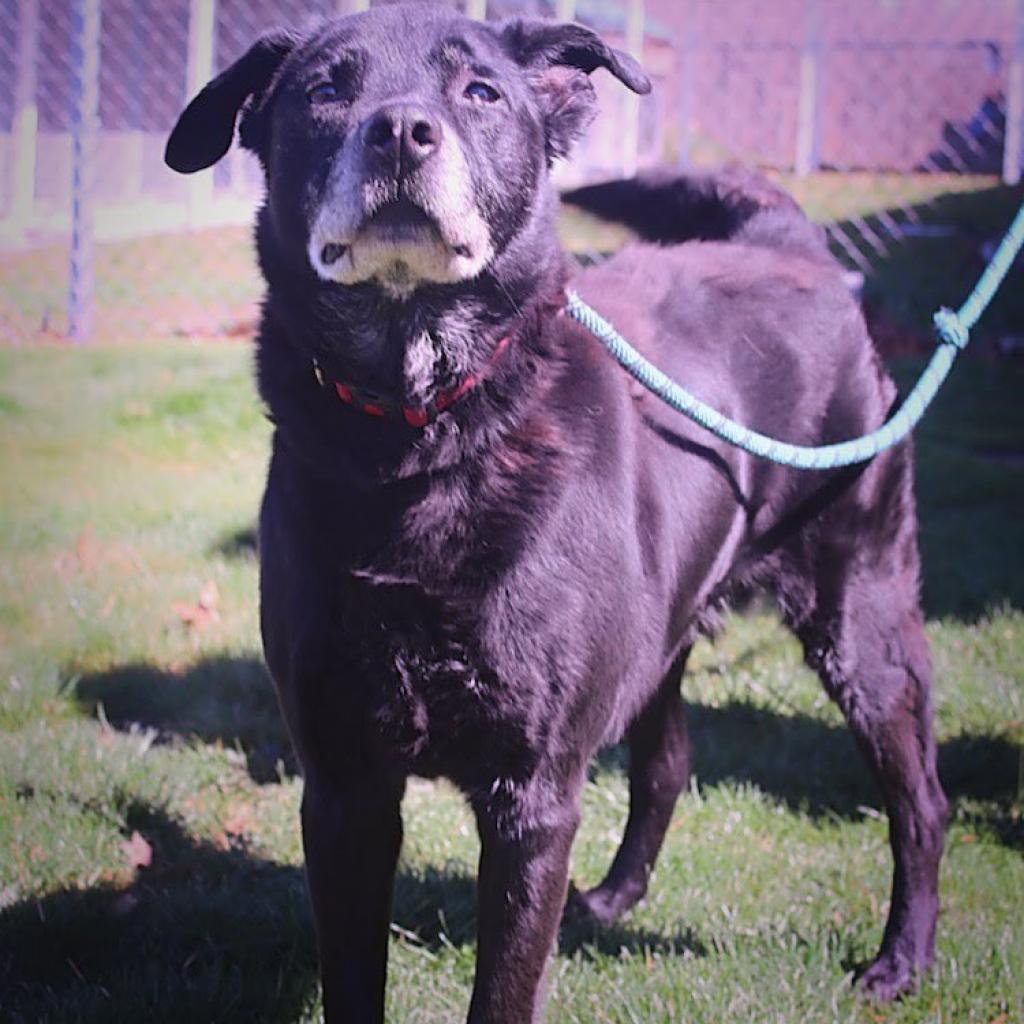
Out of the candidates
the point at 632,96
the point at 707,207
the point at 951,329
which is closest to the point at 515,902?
the point at 951,329

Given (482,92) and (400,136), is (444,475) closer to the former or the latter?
(400,136)

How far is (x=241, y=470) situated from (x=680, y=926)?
3311 millimetres

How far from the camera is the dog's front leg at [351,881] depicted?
2014mm

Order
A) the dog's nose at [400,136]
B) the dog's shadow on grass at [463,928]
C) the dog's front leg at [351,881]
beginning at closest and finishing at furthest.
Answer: the dog's nose at [400,136] < the dog's front leg at [351,881] < the dog's shadow on grass at [463,928]

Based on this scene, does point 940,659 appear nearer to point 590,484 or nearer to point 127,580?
point 590,484

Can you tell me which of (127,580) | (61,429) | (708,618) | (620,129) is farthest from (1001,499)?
(620,129)

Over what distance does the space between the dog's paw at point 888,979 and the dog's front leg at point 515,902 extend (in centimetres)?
88

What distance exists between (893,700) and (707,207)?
51.5 inches

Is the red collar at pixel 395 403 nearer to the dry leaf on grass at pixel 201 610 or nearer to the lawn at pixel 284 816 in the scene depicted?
the lawn at pixel 284 816

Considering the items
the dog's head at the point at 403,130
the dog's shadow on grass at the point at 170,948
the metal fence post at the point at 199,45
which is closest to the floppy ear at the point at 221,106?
the dog's head at the point at 403,130

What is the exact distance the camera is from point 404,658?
1898 mm

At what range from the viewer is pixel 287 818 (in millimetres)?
→ 3035

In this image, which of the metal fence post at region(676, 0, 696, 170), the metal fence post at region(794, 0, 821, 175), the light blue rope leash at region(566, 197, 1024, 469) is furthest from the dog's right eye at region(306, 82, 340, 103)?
the metal fence post at region(794, 0, 821, 175)

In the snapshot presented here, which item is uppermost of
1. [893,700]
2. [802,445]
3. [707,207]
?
[707,207]
